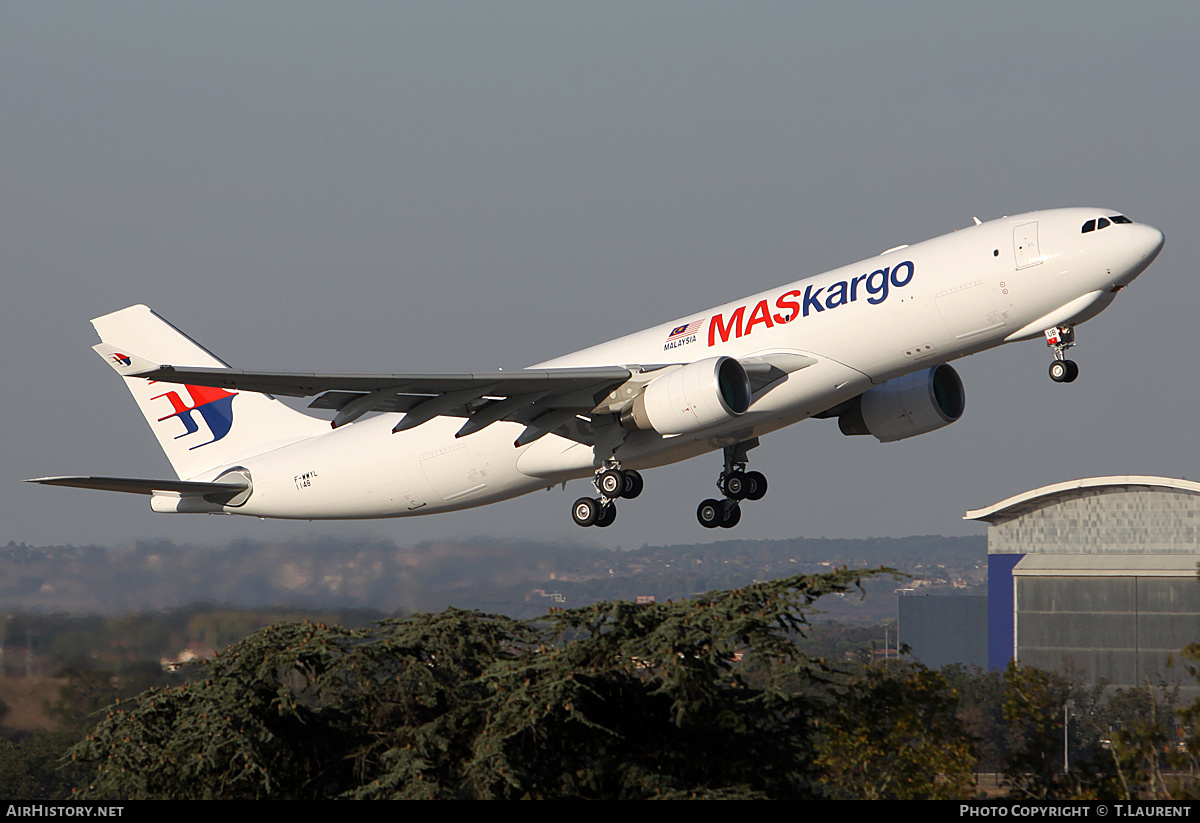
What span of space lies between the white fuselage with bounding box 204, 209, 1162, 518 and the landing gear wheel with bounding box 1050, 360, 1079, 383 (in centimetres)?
97

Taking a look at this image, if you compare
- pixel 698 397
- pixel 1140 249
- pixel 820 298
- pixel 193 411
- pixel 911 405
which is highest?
pixel 1140 249

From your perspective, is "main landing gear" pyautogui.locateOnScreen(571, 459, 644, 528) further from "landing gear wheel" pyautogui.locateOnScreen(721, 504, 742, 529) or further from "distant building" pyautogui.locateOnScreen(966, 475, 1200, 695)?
"distant building" pyautogui.locateOnScreen(966, 475, 1200, 695)

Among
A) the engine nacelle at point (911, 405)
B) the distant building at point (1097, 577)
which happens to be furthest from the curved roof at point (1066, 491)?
the engine nacelle at point (911, 405)

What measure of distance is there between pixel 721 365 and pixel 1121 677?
70720 millimetres

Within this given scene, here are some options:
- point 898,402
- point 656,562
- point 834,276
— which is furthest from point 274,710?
point 656,562

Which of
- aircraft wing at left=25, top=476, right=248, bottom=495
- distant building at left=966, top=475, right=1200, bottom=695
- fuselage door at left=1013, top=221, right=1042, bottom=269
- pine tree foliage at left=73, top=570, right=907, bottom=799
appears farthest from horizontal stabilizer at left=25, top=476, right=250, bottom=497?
distant building at left=966, top=475, right=1200, bottom=695

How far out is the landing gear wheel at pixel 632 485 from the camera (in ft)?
95.2

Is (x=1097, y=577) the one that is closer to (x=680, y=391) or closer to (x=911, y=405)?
(x=911, y=405)

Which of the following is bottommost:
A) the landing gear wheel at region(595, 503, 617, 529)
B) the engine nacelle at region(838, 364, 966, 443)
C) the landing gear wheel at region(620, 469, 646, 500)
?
the landing gear wheel at region(595, 503, 617, 529)

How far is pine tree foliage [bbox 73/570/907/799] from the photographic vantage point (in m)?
18.6

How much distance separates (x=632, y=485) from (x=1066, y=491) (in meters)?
76.3

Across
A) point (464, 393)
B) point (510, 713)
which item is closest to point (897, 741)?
point (510, 713)

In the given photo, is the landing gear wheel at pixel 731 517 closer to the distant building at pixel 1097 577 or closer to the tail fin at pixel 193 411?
the tail fin at pixel 193 411

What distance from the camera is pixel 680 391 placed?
A: 25.9 meters
